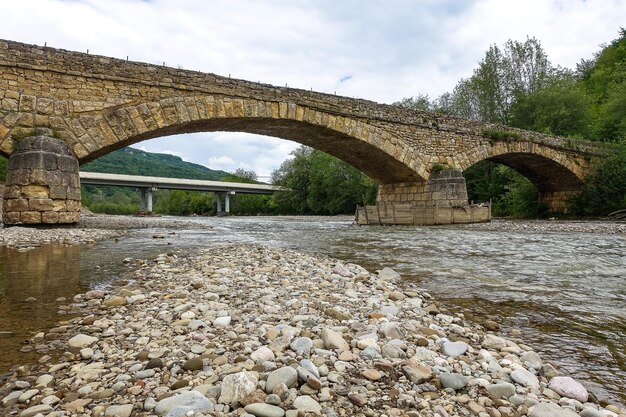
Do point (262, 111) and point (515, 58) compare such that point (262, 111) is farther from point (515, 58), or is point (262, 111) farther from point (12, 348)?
point (515, 58)

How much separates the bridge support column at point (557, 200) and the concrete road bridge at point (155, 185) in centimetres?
3342

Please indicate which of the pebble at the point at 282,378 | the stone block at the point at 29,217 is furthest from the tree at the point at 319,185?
the pebble at the point at 282,378

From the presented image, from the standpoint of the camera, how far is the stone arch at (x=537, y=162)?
61.2 feet

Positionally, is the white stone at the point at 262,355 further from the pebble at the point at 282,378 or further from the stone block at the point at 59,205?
the stone block at the point at 59,205

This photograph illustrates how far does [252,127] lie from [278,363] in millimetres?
14151

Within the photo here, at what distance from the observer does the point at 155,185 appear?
5244 cm

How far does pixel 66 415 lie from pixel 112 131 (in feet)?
36.5

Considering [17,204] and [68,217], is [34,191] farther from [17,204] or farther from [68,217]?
[68,217]

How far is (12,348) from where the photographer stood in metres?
2.04

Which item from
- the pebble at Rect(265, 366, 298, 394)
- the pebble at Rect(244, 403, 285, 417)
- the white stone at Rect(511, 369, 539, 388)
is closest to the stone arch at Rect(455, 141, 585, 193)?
the white stone at Rect(511, 369, 539, 388)

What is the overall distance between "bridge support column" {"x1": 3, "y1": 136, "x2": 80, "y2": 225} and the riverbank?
8.18 metres

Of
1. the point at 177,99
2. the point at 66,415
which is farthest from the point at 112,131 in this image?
the point at 66,415

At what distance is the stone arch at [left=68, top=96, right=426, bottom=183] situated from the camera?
1092 cm

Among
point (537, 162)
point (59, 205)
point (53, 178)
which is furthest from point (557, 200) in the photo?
point (53, 178)
